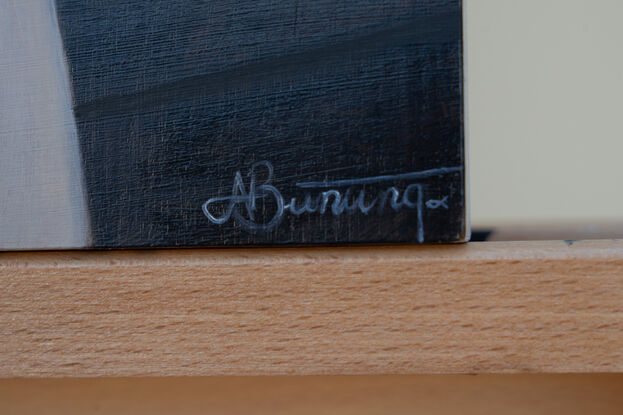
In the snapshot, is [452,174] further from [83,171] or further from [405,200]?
[83,171]

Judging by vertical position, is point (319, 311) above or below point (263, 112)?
below

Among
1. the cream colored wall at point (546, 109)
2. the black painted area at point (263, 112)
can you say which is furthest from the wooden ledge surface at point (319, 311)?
the cream colored wall at point (546, 109)

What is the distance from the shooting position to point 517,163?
443mm

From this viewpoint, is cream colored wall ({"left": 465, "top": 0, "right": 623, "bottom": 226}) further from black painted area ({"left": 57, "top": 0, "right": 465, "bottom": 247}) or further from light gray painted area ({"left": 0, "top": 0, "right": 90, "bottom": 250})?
light gray painted area ({"left": 0, "top": 0, "right": 90, "bottom": 250})

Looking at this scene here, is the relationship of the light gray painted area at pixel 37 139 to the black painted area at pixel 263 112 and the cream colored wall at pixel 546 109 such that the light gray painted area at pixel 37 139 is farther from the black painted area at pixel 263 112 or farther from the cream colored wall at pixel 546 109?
the cream colored wall at pixel 546 109

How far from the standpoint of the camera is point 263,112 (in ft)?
0.87

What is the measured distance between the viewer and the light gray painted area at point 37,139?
27cm

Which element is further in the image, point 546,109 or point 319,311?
point 546,109

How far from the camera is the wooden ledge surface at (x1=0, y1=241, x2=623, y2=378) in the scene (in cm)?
25

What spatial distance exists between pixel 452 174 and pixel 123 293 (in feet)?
0.59

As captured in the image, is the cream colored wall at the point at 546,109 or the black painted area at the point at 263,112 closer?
the black painted area at the point at 263,112
